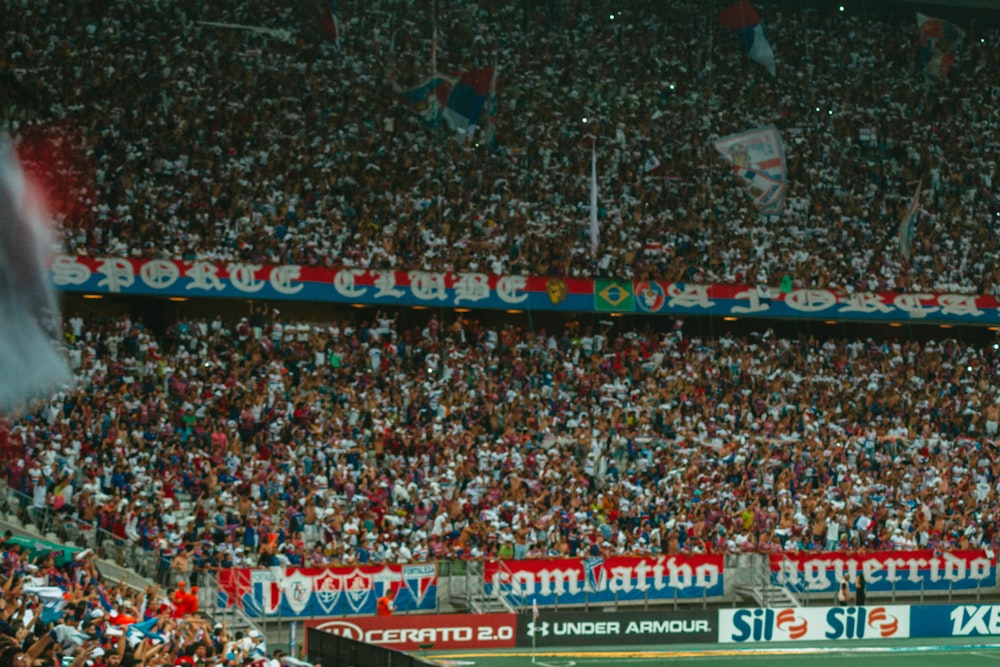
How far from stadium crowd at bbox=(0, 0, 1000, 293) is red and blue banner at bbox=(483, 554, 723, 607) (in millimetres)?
12394

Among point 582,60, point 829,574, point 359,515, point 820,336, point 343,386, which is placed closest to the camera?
point 359,515

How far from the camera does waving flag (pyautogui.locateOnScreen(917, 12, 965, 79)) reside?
53.9 metres

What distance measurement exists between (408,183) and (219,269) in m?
7.05

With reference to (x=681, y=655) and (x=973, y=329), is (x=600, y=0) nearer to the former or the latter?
(x=973, y=329)

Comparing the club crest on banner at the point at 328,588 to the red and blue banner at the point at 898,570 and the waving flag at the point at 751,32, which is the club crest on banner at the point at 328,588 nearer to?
the red and blue banner at the point at 898,570

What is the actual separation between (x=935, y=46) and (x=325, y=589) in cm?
3735

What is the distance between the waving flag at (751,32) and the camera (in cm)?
5222

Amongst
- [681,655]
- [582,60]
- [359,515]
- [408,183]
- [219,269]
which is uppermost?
[582,60]

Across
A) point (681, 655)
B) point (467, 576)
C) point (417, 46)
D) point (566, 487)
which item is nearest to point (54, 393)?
point (467, 576)

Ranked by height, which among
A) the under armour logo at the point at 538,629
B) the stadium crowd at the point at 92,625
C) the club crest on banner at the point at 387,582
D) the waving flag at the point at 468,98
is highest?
the waving flag at the point at 468,98

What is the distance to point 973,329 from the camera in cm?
4862

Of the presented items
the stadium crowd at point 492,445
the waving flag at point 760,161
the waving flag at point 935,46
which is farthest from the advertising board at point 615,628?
the waving flag at point 935,46

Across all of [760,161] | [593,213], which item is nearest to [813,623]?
[593,213]

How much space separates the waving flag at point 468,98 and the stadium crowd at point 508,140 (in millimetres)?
869
